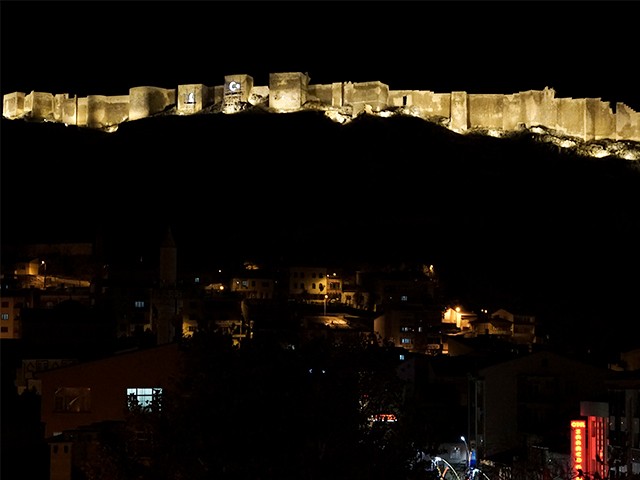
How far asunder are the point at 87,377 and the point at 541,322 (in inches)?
2196

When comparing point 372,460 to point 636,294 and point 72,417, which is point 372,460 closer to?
point 72,417

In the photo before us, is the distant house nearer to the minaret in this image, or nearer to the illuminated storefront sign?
the minaret

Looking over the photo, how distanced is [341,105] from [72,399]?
3865 inches

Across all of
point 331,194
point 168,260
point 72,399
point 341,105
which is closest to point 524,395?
point 168,260

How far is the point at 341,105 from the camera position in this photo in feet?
401

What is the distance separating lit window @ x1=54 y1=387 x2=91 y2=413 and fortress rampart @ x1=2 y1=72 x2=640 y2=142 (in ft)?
309

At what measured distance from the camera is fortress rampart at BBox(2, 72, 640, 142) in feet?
379

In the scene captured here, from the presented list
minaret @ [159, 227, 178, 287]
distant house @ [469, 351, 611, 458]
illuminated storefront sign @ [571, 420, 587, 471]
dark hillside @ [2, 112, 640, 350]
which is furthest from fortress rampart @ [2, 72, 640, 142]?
illuminated storefront sign @ [571, 420, 587, 471]

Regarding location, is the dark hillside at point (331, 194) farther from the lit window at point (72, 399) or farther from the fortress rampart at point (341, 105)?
the lit window at point (72, 399)

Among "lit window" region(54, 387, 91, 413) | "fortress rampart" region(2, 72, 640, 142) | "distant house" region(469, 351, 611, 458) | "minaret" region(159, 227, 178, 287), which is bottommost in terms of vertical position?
"distant house" region(469, 351, 611, 458)

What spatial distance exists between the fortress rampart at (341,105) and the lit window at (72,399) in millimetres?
94241

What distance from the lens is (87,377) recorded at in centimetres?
2552

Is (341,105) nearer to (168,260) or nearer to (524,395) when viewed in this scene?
(168,260)

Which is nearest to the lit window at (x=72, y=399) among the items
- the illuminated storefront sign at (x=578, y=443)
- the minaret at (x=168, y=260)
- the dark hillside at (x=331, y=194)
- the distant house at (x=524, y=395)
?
the illuminated storefront sign at (x=578, y=443)
